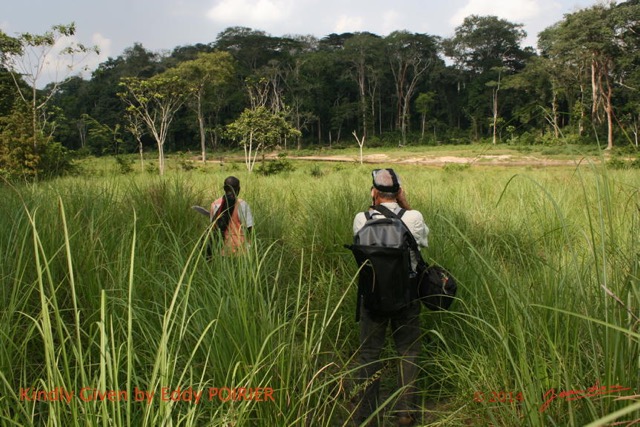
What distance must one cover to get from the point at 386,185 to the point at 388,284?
1.89 ft

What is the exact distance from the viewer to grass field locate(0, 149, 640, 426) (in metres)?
1.23

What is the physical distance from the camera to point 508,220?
4.46 metres

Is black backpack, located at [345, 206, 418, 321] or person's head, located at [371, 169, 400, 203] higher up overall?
person's head, located at [371, 169, 400, 203]

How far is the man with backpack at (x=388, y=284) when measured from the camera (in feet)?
7.31

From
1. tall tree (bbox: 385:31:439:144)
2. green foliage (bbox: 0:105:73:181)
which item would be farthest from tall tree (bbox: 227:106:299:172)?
tall tree (bbox: 385:31:439:144)

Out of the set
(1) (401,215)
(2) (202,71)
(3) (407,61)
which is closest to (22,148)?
(1) (401,215)

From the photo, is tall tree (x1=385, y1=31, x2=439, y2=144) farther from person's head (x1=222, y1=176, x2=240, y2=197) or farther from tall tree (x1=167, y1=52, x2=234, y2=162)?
person's head (x1=222, y1=176, x2=240, y2=197)

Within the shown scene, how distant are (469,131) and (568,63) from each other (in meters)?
15.6

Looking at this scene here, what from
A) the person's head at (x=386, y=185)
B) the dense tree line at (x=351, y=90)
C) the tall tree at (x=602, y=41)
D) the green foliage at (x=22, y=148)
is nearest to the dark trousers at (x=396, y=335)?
the person's head at (x=386, y=185)

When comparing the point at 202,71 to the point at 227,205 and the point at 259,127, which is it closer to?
the point at 259,127

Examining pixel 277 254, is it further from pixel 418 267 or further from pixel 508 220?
pixel 508 220

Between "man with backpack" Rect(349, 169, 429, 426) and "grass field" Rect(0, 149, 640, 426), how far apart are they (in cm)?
14

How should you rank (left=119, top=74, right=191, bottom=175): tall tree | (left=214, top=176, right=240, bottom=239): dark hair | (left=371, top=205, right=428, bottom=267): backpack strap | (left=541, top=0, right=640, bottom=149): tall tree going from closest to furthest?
1. (left=371, top=205, right=428, bottom=267): backpack strap
2. (left=214, top=176, right=240, bottom=239): dark hair
3. (left=119, top=74, right=191, bottom=175): tall tree
4. (left=541, top=0, right=640, bottom=149): tall tree

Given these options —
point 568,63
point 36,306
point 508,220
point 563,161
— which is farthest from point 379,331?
point 568,63
